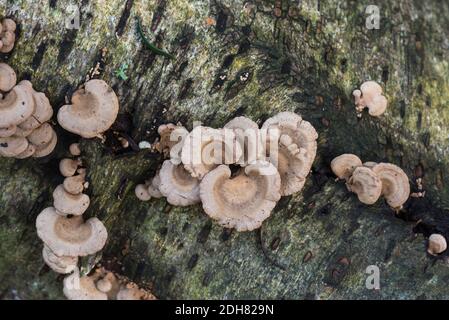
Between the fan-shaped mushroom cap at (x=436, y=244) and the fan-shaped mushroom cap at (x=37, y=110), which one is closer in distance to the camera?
the fan-shaped mushroom cap at (x=37, y=110)

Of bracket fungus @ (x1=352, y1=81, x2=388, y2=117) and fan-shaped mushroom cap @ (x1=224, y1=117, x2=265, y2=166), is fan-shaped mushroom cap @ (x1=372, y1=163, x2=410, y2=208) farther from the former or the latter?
fan-shaped mushroom cap @ (x1=224, y1=117, x2=265, y2=166)

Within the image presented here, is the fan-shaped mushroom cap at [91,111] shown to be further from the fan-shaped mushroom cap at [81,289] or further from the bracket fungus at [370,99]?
the bracket fungus at [370,99]

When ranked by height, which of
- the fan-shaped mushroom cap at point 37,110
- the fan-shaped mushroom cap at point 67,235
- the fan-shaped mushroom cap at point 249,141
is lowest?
the fan-shaped mushroom cap at point 67,235

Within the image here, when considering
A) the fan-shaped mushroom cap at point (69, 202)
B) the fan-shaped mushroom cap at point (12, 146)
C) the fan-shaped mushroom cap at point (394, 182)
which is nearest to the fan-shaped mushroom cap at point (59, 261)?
the fan-shaped mushroom cap at point (69, 202)

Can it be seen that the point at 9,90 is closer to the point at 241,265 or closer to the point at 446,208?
the point at 241,265

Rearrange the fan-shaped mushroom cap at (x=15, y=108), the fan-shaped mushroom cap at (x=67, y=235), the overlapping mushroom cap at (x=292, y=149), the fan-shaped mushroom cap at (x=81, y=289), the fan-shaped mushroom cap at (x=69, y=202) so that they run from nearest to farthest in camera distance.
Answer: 1. the fan-shaped mushroom cap at (x=15, y=108)
2. the overlapping mushroom cap at (x=292, y=149)
3. the fan-shaped mushroom cap at (x=69, y=202)
4. the fan-shaped mushroom cap at (x=67, y=235)
5. the fan-shaped mushroom cap at (x=81, y=289)

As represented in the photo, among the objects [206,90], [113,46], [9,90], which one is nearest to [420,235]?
[206,90]
